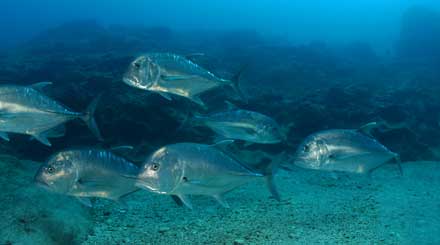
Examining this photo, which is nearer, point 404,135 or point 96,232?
point 96,232

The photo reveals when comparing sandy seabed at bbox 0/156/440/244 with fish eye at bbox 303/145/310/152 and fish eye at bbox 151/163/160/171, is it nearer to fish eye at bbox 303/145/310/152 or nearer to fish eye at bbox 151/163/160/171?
fish eye at bbox 303/145/310/152

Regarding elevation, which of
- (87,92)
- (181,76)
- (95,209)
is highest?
(181,76)

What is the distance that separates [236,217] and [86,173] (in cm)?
215

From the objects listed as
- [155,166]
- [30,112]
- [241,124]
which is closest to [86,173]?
[155,166]

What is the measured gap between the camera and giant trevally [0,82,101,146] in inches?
140

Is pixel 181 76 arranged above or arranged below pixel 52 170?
above

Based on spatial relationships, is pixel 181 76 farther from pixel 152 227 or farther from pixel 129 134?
pixel 129 134

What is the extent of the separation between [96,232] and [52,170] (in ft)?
4.27

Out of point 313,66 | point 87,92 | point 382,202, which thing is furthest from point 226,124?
point 313,66

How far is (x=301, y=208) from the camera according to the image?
4.86 m

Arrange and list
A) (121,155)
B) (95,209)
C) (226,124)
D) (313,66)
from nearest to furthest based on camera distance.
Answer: (121,155)
(95,209)
(226,124)
(313,66)

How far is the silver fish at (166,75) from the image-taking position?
13.9 feet

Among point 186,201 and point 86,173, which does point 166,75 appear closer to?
point 86,173

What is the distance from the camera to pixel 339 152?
4.11 m
